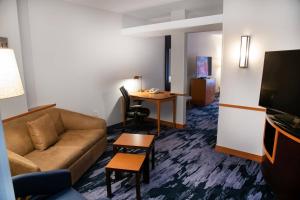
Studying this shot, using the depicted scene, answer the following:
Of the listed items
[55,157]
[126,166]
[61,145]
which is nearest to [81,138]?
[61,145]

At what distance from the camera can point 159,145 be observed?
3.91 metres

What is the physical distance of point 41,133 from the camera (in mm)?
2689

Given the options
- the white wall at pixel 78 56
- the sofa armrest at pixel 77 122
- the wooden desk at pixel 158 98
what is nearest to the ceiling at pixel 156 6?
the white wall at pixel 78 56

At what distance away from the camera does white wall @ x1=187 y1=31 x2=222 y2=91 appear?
717 cm

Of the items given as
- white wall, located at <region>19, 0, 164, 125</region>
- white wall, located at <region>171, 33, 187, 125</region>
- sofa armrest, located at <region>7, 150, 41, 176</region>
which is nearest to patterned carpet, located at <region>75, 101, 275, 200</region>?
sofa armrest, located at <region>7, 150, 41, 176</region>

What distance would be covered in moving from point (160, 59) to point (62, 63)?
125 inches

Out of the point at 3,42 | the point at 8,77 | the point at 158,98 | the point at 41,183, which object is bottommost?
the point at 41,183

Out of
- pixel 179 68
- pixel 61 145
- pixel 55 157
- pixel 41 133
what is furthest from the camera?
pixel 179 68

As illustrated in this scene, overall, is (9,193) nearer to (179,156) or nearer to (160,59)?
(179,156)

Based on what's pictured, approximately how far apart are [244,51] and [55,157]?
2.97 metres

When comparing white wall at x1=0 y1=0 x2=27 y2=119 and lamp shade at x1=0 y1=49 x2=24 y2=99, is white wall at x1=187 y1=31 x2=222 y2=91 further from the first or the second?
lamp shade at x1=0 y1=49 x2=24 y2=99

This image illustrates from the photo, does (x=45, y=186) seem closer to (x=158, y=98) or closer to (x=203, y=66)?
(x=158, y=98)

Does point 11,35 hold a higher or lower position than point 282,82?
higher

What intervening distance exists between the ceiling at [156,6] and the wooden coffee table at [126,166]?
2.82 m
